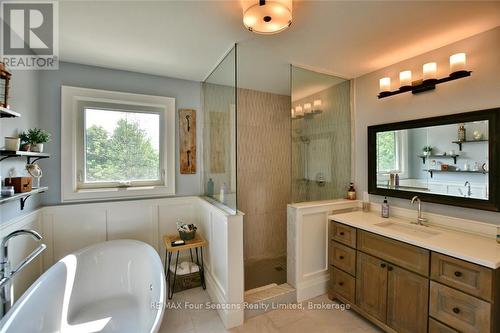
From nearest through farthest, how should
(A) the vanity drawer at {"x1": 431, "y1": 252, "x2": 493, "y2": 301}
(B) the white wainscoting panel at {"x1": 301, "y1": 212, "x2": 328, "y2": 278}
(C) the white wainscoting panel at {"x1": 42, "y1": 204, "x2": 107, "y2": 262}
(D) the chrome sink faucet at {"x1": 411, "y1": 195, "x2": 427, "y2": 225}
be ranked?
(A) the vanity drawer at {"x1": 431, "y1": 252, "x2": 493, "y2": 301}
(D) the chrome sink faucet at {"x1": 411, "y1": 195, "x2": 427, "y2": 225}
(C) the white wainscoting panel at {"x1": 42, "y1": 204, "x2": 107, "y2": 262}
(B) the white wainscoting panel at {"x1": 301, "y1": 212, "x2": 328, "y2": 278}

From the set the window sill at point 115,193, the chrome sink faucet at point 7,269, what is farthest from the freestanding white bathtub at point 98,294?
the window sill at point 115,193

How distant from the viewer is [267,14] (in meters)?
1.30

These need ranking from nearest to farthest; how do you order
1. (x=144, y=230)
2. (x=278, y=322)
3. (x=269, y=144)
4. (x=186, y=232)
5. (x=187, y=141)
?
(x=278, y=322) → (x=186, y=232) → (x=144, y=230) → (x=187, y=141) → (x=269, y=144)

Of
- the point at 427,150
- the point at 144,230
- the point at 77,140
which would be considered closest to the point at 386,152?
the point at 427,150

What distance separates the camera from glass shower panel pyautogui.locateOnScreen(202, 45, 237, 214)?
6.62 feet

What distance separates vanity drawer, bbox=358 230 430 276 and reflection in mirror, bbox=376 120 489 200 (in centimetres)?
66

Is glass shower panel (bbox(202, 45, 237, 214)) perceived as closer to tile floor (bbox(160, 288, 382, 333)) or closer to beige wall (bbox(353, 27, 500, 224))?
tile floor (bbox(160, 288, 382, 333))

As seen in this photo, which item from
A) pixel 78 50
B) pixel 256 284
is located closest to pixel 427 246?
pixel 256 284

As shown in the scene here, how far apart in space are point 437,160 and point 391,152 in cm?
40

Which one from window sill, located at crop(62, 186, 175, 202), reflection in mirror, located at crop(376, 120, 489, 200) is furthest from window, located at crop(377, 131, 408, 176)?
window sill, located at crop(62, 186, 175, 202)

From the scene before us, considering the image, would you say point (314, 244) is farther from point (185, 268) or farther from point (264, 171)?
point (185, 268)

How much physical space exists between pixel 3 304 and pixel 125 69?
7.15 ft

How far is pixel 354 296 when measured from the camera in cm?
202

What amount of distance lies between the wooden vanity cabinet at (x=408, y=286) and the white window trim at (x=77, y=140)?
6.50ft
